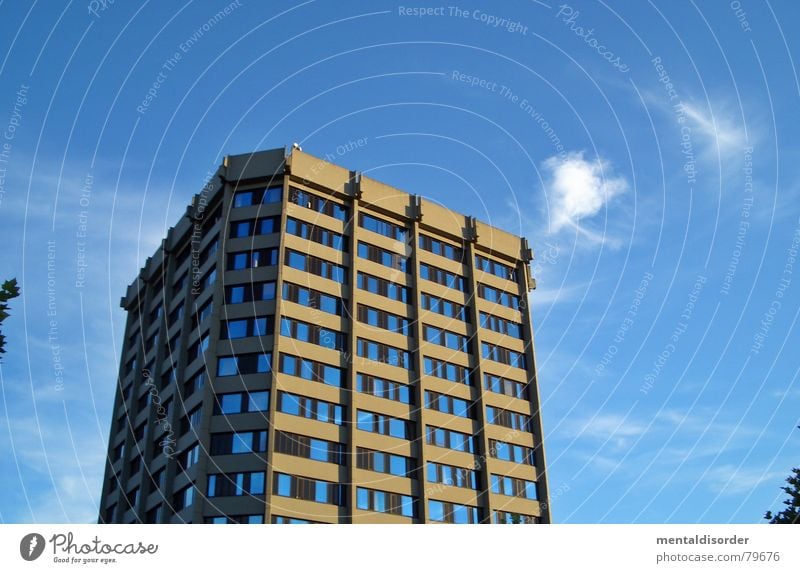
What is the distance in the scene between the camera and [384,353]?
201ft

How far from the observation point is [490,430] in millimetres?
65562

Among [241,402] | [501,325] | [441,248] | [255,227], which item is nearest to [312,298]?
[255,227]

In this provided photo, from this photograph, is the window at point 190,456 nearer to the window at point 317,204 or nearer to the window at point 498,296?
the window at point 317,204

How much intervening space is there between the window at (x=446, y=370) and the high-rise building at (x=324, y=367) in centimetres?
22

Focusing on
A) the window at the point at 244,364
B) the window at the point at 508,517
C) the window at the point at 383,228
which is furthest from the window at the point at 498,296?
the window at the point at 244,364

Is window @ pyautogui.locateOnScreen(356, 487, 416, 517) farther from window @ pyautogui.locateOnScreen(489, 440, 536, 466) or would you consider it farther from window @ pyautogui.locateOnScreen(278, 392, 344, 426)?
window @ pyautogui.locateOnScreen(489, 440, 536, 466)

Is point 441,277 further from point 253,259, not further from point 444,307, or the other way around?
point 253,259

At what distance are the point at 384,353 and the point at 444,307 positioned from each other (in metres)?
9.51

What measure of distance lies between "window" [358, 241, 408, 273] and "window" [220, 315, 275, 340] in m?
11.2

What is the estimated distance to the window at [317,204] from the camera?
62.3 metres

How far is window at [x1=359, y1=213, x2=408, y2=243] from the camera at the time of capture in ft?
217
